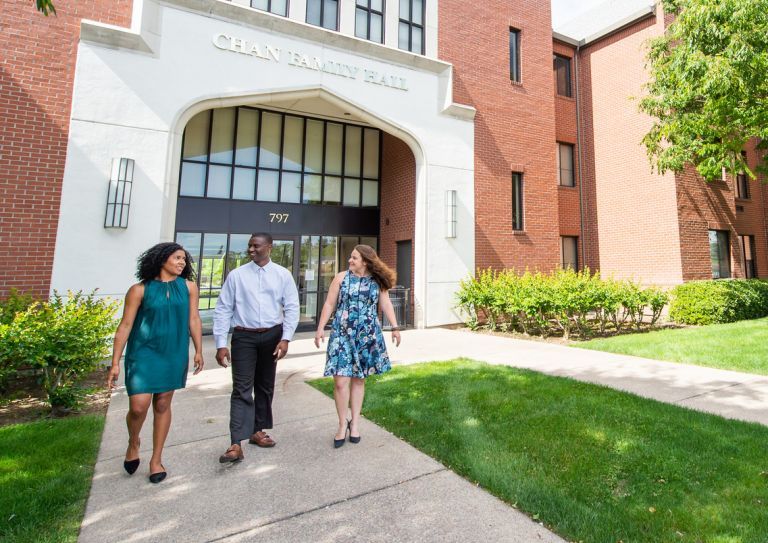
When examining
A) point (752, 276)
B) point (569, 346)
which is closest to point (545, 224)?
point (569, 346)

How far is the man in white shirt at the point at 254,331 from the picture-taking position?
3521 millimetres

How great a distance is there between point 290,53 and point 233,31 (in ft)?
4.59

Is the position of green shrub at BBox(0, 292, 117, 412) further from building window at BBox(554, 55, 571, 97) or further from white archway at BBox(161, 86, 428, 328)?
building window at BBox(554, 55, 571, 97)

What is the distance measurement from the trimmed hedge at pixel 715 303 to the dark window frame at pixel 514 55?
351 inches

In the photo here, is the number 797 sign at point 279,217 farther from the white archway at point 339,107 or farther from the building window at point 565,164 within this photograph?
the building window at point 565,164

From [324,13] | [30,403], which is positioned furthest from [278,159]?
[30,403]

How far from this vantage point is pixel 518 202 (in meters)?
13.9

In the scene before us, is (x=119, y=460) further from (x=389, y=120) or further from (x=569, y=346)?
(x=389, y=120)

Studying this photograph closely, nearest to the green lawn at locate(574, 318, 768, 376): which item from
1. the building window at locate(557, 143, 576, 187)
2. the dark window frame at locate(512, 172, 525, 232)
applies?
the dark window frame at locate(512, 172, 525, 232)

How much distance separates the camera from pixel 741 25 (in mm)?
9031

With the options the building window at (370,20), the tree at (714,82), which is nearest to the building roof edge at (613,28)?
the tree at (714,82)

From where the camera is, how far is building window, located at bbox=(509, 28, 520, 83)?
1452 cm

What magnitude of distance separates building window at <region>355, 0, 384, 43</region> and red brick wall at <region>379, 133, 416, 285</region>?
3161 mm

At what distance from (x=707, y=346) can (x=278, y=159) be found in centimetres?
1197
